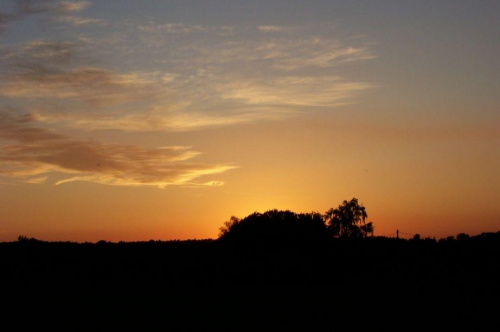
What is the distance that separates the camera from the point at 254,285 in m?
45.5

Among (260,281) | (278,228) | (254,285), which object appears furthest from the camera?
(278,228)

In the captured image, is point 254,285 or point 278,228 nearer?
point 254,285

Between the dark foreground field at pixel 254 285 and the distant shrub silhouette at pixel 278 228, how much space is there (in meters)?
1.72

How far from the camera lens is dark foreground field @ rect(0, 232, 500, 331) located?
A: 2930cm

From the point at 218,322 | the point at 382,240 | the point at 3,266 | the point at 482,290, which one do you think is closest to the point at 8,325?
the point at 218,322

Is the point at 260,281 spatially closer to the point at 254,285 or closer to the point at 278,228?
the point at 254,285

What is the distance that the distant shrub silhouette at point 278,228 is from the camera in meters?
59.8

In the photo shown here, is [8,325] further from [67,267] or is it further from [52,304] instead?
[67,267]

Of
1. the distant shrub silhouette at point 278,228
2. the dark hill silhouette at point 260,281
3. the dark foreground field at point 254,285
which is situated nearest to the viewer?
the dark foreground field at point 254,285

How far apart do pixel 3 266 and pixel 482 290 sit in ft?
120

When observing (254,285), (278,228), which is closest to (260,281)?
(254,285)

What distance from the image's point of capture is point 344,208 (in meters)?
97.6

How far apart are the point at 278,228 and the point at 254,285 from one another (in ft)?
57.4

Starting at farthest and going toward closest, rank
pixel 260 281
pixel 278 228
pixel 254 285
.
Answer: pixel 278 228 < pixel 260 281 < pixel 254 285
